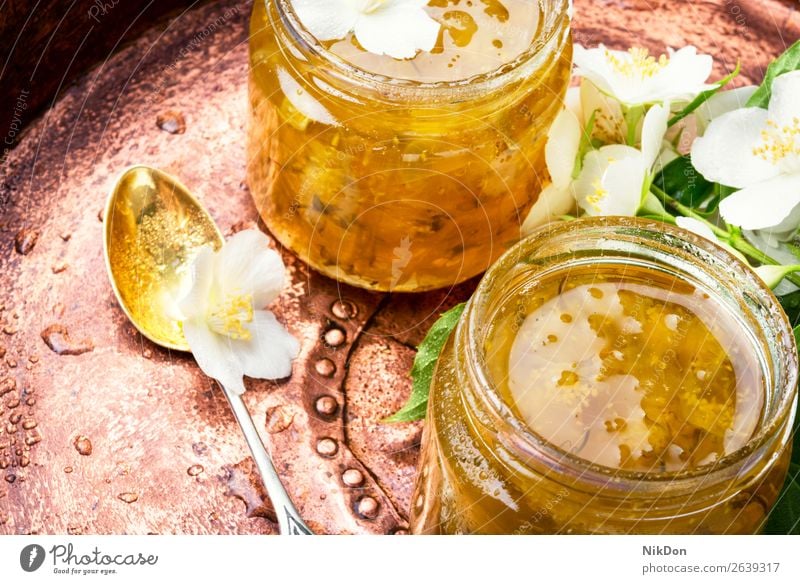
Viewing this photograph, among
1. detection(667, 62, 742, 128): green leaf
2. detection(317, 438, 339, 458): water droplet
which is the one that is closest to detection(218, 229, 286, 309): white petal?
detection(317, 438, 339, 458): water droplet

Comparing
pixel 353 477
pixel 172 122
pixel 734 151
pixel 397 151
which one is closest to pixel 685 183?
pixel 734 151

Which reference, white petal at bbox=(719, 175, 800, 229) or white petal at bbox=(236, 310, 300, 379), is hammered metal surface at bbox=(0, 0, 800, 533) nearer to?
white petal at bbox=(236, 310, 300, 379)

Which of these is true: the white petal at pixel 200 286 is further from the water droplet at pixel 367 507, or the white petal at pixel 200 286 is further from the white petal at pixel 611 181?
the white petal at pixel 611 181

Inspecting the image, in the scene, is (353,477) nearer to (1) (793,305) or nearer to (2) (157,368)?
(2) (157,368)

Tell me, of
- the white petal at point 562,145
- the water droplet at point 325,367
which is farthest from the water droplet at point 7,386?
the white petal at point 562,145

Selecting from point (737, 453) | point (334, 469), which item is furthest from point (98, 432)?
point (737, 453)

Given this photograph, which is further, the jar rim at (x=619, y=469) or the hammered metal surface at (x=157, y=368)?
the hammered metal surface at (x=157, y=368)
